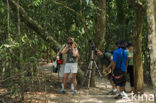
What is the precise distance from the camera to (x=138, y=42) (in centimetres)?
791

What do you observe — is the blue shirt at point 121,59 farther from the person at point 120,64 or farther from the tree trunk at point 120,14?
the tree trunk at point 120,14

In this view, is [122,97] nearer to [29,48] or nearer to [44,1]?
[29,48]

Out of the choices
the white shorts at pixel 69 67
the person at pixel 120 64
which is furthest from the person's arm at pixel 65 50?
the person at pixel 120 64

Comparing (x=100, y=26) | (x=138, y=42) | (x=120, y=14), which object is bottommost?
(x=138, y=42)

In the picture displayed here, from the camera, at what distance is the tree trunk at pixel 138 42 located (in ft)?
25.2

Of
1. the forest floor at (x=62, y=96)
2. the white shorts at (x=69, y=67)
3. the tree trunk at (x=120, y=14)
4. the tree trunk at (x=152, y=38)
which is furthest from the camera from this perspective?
the tree trunk at (x=120, y=14)

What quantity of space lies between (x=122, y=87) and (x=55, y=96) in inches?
80.5

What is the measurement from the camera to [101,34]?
10.1 m

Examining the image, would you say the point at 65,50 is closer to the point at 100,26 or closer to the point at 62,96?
the point at 62,96

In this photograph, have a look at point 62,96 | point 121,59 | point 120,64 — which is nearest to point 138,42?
point 121,59

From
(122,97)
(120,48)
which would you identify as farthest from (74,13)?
(122,97)

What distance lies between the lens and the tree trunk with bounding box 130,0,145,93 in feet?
25.2

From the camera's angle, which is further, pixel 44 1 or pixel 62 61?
pixel 44 1

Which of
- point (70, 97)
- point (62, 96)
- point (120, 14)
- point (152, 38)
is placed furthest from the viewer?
point (120, 14)
